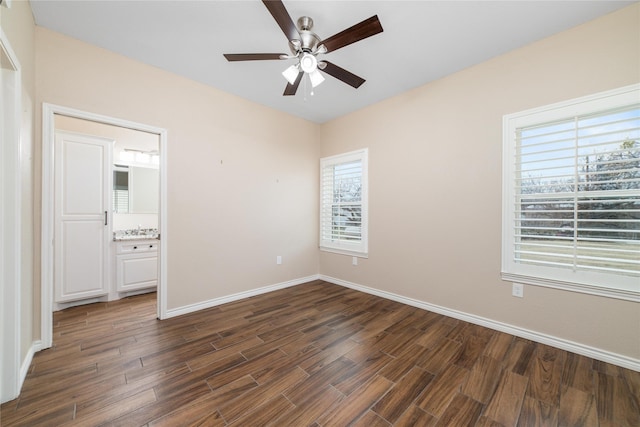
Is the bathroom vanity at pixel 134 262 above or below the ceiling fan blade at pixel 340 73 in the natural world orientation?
below

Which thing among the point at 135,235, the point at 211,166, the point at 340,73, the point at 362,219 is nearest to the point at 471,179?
the point at 362,219

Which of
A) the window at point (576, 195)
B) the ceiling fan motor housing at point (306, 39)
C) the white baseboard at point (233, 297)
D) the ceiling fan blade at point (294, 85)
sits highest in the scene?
the ceiling fan motor housing at point (306, 39)

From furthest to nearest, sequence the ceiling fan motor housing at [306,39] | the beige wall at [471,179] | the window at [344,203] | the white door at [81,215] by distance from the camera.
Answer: the window at [344,203], the white door at [81,215], the beige wall at [471,179], the ceiling fan motor housing at [306,39]

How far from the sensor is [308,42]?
196cm

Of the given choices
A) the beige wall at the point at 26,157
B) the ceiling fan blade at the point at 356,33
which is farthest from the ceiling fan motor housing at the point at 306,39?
the beige wall at the point at 26,157

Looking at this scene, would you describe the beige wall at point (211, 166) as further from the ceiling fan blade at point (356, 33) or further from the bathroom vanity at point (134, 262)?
the ceiling fan blade at point (356, 33)

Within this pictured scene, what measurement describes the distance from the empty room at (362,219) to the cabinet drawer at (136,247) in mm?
23

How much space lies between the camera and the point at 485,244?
2.64 m

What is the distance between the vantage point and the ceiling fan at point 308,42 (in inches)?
65.2

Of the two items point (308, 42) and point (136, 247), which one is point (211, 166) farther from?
point (308, 42)

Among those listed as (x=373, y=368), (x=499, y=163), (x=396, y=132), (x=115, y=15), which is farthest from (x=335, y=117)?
(x=373, y=368)

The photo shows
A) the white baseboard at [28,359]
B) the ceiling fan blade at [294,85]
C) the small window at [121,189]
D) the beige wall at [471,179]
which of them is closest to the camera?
the white baseboard at [28,359]

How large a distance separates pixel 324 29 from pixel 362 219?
246cm

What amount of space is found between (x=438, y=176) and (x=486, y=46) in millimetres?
1331
